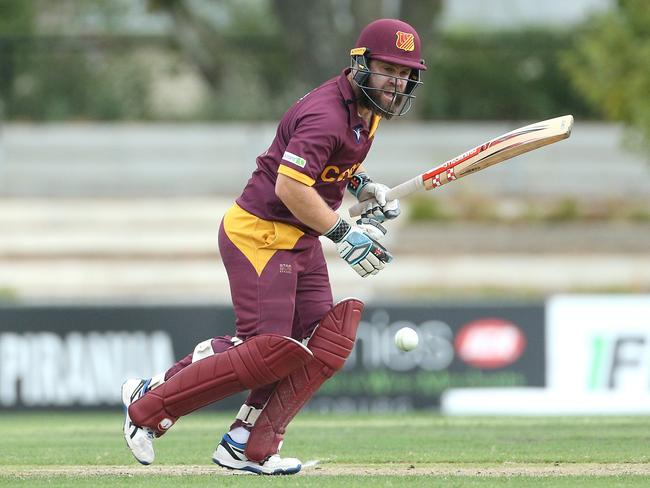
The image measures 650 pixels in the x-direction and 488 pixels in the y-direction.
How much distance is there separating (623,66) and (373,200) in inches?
480

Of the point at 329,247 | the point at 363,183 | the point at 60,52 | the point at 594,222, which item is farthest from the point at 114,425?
the point at 60,52

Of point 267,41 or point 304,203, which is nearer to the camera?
point 304,203

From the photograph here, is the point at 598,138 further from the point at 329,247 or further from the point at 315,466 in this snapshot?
the point at 315,466

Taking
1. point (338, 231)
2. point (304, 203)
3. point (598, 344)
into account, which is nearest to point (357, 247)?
point (338, 231)

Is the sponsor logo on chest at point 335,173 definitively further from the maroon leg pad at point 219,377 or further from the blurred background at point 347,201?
the blurred background at point 347,201

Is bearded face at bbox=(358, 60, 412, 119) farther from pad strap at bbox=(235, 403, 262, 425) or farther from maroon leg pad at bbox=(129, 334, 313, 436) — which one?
pad strap at bbox=(235, 403, 262, 425)

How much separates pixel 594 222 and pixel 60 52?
1023 centimetres

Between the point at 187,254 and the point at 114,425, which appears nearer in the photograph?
the point at 114,425

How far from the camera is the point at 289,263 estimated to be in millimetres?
5656

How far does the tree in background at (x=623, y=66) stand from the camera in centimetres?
1702

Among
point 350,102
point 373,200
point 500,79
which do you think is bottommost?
point 373,200

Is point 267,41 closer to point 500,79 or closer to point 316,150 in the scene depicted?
point 500,79

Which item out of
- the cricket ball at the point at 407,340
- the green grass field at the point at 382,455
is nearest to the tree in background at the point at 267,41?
the green grass field at the point at 382,455

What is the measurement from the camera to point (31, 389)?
11.4 m
